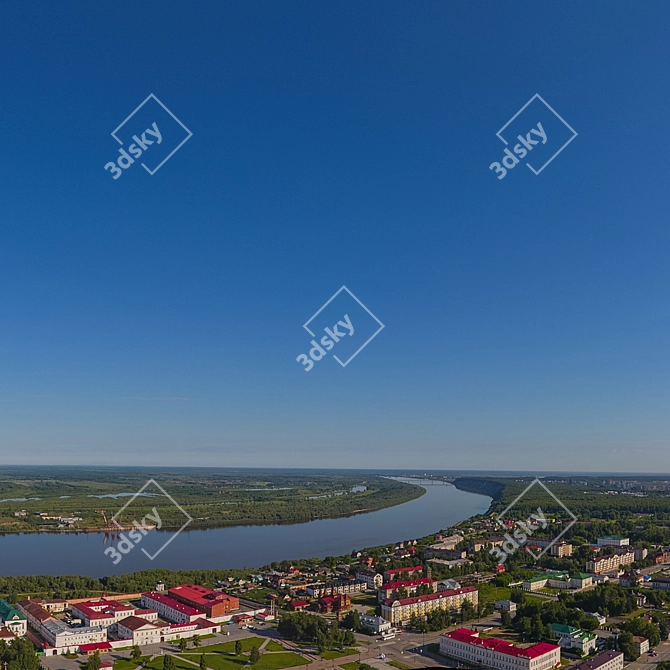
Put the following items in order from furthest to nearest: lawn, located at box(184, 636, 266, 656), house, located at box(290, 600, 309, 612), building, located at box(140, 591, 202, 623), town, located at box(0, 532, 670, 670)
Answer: house, located at box(290, 600, 309, 612) < building, located at box(140, 591, 202, 623) < lawn, located at box(184, 636, 266, 656) < town, located at box(0, 532, 670, 670)

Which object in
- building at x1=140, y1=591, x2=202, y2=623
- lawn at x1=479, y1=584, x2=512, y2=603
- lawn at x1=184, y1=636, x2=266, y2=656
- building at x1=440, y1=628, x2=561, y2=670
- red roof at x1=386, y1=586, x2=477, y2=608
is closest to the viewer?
building at x1=440, y1=628, x2=561, y2=670

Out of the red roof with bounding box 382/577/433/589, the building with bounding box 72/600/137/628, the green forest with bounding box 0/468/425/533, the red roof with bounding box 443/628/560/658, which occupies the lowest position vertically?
the green forest with bounding box 0/468/425/533

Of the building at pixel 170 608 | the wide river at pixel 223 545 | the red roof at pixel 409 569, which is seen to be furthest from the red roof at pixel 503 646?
the wide river at pixel 223 545

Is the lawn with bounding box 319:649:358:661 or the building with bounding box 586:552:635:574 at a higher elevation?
the lawn with bounding box 319:649:358:661

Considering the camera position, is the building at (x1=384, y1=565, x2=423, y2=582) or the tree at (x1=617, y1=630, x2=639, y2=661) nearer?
the tree at (x1=617, y1=630, x2=639, y2=661)

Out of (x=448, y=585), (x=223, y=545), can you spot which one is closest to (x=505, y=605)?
(x=448, y=585)

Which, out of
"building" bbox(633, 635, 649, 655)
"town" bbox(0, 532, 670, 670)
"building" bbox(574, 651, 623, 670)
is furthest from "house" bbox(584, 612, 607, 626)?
"building" bbox(574, 651, 623, 670)

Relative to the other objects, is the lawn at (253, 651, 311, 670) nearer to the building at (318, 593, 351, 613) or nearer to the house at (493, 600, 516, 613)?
the building at (318, 593, 351, 613)

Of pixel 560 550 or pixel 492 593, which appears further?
pixel 560 550

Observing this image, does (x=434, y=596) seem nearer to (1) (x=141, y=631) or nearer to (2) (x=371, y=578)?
(2) (x=371, y=578)
